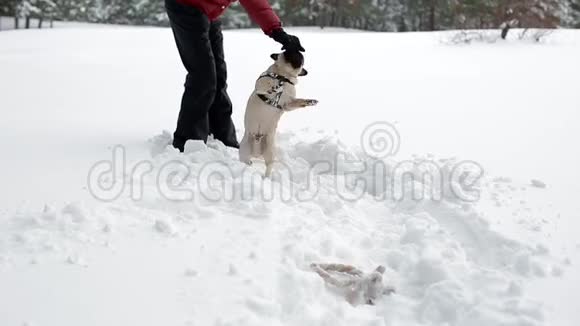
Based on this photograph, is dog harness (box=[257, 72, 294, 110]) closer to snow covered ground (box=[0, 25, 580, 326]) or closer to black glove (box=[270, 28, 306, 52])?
black glove (box=[270, 28, 306, 52])

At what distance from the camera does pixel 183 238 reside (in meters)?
1.91

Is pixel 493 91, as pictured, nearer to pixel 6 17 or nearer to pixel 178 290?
pixel 178 290

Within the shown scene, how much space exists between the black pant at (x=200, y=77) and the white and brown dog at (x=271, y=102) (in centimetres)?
45

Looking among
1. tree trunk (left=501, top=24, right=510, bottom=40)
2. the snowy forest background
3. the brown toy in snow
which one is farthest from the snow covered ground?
the snowy forest background

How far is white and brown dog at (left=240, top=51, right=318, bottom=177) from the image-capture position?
2.51 metres

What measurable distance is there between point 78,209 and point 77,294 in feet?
1.71

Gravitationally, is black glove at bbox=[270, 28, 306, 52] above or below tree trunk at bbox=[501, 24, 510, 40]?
below

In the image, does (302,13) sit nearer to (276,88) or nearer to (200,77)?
(200,77)

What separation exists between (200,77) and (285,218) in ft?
3.64

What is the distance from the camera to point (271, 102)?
8.33 ft

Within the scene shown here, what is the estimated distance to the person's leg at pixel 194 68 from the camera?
278 centimetres

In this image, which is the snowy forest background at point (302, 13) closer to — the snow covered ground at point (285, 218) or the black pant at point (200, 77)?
the snow covered ground at point (285, 218)

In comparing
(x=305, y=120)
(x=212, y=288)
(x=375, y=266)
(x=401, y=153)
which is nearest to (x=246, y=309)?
(x=212, y=288)

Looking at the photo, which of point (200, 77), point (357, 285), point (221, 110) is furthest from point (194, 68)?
point (357, 285)
